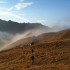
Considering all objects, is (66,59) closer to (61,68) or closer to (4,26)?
(61,68)

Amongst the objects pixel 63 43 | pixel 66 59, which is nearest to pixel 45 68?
pixel 66 59

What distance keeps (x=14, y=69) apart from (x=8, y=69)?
822mm

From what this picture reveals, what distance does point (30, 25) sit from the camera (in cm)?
10938

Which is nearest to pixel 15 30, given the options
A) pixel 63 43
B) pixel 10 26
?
pixel 10 26

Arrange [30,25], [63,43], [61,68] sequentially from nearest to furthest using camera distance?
[61,68] < [63,43] < [30,25]

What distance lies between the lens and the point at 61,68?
1193cm

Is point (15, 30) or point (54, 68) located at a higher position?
point (15, 30)

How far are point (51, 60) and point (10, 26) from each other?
305 ft

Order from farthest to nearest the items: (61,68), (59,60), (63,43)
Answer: (63,43)
(59,60)
(61,68)

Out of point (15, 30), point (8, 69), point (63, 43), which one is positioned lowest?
point (8, 69)

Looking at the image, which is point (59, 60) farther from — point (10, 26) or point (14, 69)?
point (10, 26)

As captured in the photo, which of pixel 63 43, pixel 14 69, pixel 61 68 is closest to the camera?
pixel 61 68

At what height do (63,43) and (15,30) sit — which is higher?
(15,30)

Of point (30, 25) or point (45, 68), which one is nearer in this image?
point (45, 68)
